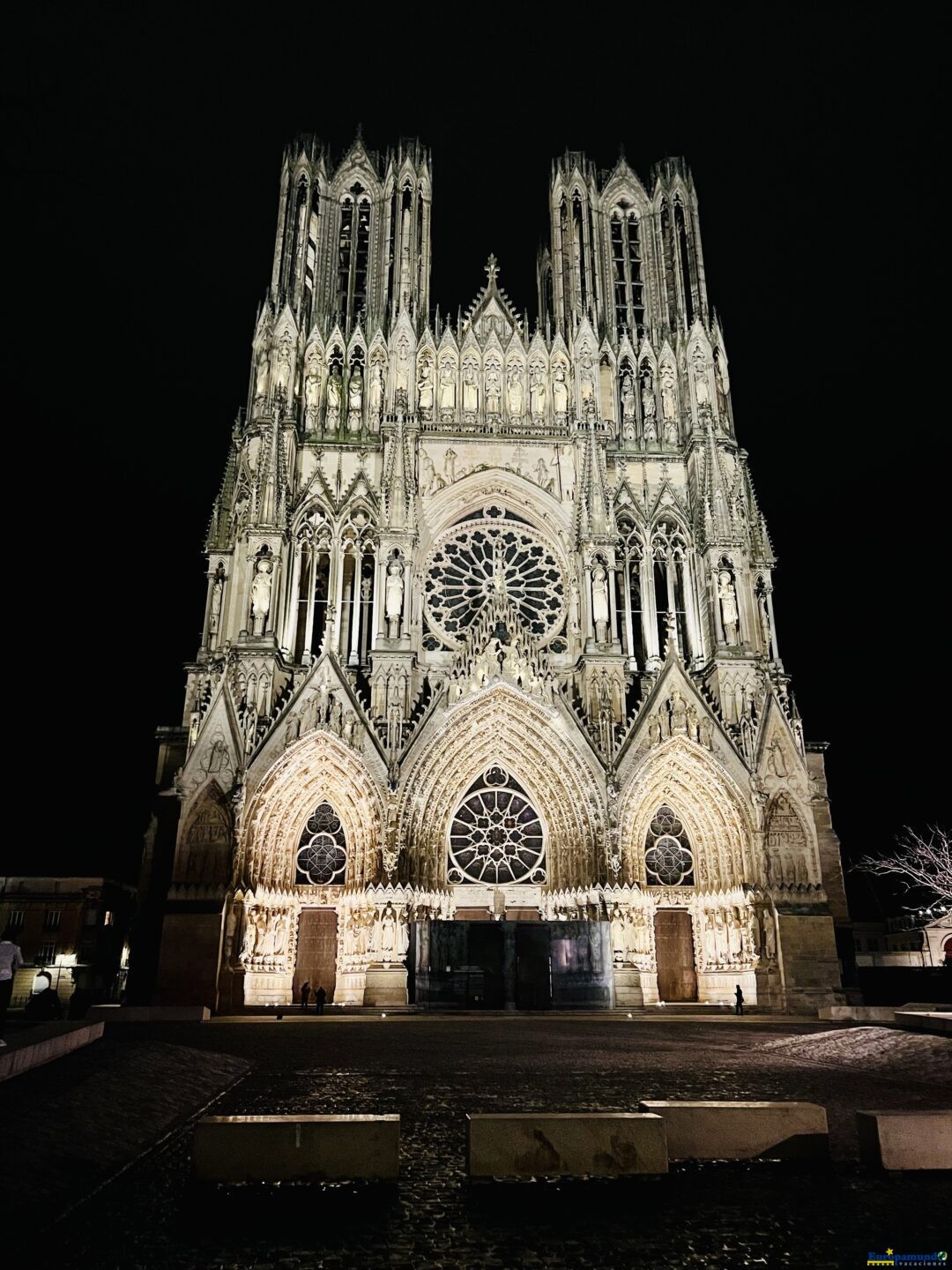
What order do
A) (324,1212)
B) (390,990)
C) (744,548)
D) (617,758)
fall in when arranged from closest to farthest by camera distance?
(324,1212), (390,990), (617,758), (744,548)

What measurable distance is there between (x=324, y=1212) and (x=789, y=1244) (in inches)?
92.9

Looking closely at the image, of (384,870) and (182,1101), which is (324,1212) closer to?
(182,1101)

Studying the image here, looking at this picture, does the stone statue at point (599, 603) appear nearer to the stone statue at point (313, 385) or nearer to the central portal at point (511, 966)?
the central portal at point (511, 966)

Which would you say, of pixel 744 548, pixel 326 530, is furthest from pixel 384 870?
pixel 744 548

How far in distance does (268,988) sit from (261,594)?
11.7m

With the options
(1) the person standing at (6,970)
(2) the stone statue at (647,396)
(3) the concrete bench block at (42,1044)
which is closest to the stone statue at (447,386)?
(2) the stone statue at (647,396)

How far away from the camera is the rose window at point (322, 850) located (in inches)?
1033

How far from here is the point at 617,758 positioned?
26.4 meters

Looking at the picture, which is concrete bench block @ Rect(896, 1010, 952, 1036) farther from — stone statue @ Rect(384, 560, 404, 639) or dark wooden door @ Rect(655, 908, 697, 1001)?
stone statue @ Rect(384, 560, 404, 639)

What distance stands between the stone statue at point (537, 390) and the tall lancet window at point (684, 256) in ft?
22.6

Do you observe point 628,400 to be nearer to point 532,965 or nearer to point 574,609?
point 574,609

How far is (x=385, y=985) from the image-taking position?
78.5 ft

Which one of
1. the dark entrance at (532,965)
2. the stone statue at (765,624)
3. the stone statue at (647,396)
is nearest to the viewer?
the dark entrance at (532,965)

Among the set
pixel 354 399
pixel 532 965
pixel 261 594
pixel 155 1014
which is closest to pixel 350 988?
pixel 532 965
